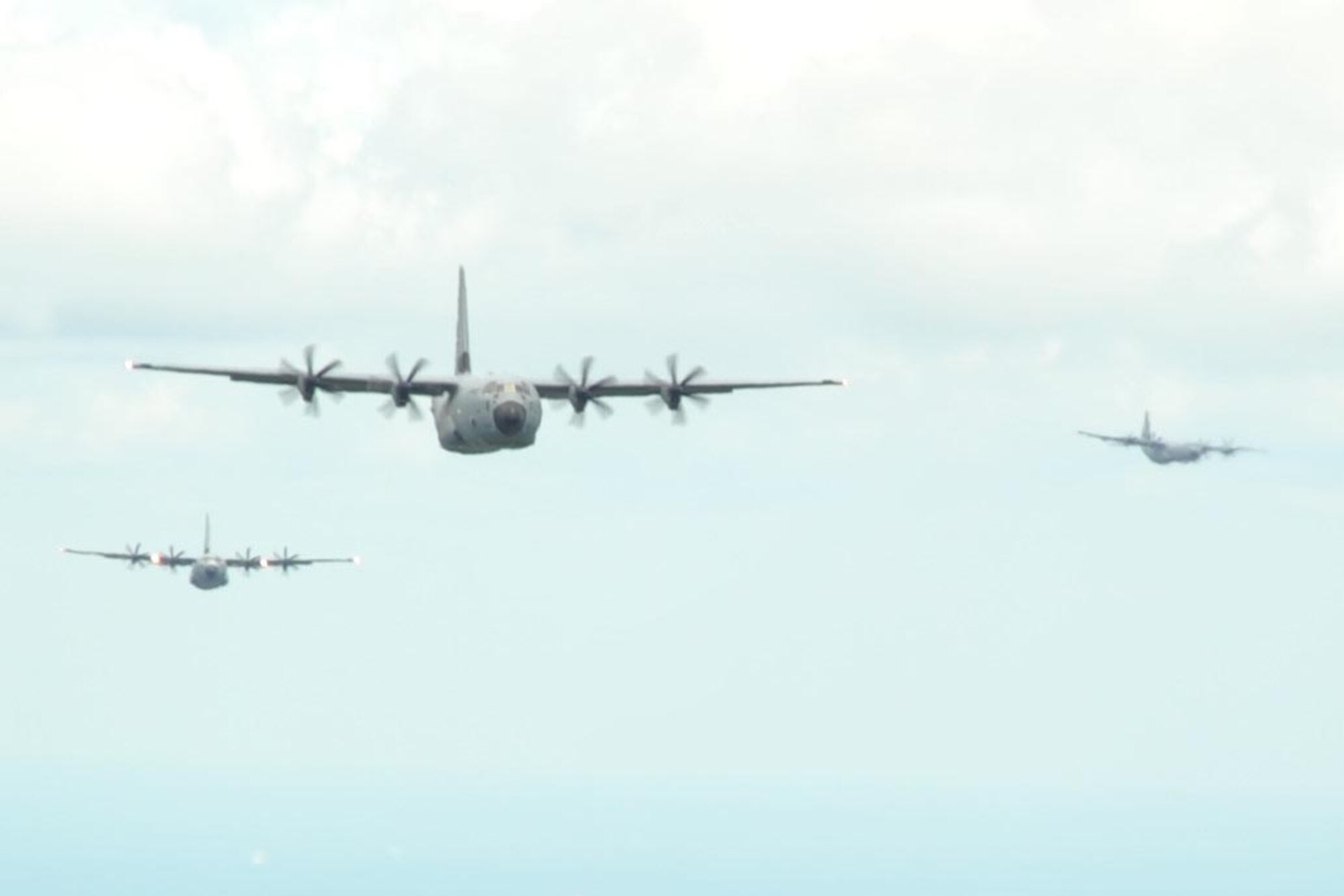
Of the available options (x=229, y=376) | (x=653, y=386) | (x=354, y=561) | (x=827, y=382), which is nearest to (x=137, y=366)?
(x=229, y=376)

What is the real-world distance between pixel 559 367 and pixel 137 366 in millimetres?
21624

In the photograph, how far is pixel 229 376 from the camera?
119062 millimetres

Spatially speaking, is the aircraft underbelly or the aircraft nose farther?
the aircraft underbelly

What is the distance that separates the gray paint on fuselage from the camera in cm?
10950

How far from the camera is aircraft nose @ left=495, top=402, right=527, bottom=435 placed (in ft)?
358

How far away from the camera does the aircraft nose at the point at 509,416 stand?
109 meters

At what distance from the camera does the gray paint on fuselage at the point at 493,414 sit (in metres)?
110

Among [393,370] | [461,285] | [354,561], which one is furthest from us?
[354,561]

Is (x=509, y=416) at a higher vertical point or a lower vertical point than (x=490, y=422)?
higher

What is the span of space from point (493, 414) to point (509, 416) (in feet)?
2.61

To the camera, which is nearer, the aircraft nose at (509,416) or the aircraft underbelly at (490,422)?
the aircraft nose at (509,416)

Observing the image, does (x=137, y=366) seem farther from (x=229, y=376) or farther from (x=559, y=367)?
(x=559, y=367)

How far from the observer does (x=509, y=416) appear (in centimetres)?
10931

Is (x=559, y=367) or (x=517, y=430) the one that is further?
(x=559, y=367)
